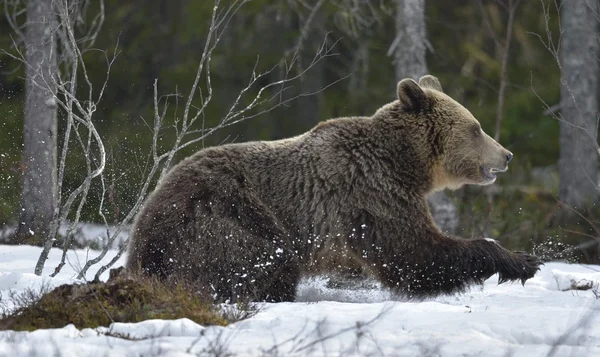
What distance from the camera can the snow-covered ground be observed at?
445cm

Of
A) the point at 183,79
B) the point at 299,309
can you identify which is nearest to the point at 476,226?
the point at 299,309

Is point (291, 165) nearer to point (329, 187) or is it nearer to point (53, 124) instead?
point (329, 187)

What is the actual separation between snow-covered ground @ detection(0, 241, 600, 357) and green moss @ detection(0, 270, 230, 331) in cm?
14

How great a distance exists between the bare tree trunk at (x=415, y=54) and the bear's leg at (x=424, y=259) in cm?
452

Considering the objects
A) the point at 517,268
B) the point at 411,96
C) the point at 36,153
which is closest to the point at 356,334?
the point at 517,268

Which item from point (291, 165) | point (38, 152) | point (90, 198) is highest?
point (291, 165)

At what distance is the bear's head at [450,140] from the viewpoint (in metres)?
7.07

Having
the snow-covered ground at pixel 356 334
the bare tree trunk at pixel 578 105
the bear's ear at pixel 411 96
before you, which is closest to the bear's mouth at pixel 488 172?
the bear's ear at pixel 411 96

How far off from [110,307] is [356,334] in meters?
1.31

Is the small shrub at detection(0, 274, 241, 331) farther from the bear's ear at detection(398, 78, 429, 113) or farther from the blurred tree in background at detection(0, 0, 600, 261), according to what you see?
the blurred tree in background at detection(0, 0, 600, 261)

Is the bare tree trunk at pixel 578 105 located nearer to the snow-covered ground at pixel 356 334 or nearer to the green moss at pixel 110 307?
the snow-covered ground at pixel 356 334

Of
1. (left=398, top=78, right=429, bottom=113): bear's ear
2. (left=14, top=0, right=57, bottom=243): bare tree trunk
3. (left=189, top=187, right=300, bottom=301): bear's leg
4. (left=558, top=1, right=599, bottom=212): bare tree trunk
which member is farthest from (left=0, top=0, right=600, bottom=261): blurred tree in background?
(left=189, top=187, right=300, bottom=301): bear's leg

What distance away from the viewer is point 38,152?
10320 millimetres

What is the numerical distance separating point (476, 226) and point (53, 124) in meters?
4.91
